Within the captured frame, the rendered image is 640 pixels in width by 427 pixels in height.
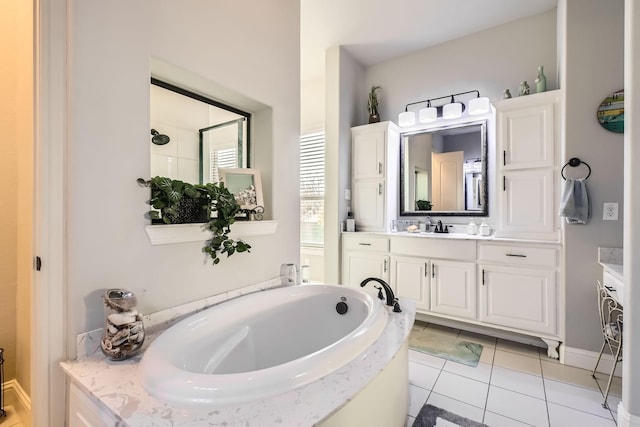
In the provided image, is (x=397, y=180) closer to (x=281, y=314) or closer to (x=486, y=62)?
(x=486, y=62)

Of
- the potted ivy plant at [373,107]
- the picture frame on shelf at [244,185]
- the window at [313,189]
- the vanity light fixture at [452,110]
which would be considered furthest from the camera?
the window at [313,189]

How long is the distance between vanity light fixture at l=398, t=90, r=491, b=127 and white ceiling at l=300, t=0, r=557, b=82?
2.06 ft

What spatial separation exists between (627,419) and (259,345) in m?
1.87

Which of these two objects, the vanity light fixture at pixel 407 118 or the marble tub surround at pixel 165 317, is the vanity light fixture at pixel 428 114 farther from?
the marble tub surround at pixel 165 317

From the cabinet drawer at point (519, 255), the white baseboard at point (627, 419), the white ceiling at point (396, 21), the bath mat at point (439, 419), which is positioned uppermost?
the white ceiling at point (396, 21)

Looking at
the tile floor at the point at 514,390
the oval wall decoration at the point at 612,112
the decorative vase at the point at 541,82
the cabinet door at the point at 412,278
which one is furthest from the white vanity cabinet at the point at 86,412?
the decorative vase at the point at 541,82

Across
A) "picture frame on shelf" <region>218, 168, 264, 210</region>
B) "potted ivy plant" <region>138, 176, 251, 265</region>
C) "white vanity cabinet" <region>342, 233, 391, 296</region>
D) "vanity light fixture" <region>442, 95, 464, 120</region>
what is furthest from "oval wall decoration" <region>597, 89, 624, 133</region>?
"potted ivy plant" <region>138, 176, 251, 265</region>

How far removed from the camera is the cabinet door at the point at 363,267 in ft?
9.71

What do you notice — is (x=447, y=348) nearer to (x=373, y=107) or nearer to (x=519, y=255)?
(x=519, y=255)

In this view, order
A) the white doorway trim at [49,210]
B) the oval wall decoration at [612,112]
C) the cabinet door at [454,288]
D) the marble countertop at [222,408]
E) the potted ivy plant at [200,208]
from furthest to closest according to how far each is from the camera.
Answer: the cabinet door at [454,288] → the oval wall decoration at [612,112] → the potted ivy plant at [200,208] → the white doorway trim at [49,210] → the marble countertop at [222,408]

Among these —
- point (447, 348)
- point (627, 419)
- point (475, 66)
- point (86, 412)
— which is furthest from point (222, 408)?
point (475, 66)

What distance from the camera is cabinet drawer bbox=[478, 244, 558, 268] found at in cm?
224

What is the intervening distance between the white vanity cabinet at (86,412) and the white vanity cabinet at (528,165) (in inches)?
111

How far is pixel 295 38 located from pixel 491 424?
9.22 feet
